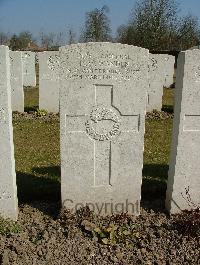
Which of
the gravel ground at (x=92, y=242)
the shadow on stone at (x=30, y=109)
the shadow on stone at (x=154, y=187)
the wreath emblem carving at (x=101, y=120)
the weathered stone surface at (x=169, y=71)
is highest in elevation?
the weathered stone surface at (x=169, y=71)

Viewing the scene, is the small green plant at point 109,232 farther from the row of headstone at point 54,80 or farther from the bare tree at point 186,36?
the bare tree at point 186,36

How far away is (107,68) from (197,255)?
226cm

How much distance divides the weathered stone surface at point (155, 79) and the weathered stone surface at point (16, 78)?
378cm

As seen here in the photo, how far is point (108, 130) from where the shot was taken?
4223 millimetres

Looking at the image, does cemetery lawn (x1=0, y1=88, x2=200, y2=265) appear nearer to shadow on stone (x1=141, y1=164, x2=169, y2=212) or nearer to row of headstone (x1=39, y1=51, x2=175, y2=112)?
shadow on stone (x1=141, y1=164, x2=169, y2=212)

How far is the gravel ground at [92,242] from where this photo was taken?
12.3 ft

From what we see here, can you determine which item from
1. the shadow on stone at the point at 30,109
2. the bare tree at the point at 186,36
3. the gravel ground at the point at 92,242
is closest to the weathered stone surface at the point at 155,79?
the shadow on stone at the point at 30,109

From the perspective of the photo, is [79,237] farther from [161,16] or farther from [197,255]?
[161,16]

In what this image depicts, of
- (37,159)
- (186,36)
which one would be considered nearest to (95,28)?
(186,36)

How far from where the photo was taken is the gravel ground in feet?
12.3

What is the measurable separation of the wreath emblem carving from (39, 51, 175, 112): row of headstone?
20.9ft

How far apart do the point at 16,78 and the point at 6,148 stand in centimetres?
655

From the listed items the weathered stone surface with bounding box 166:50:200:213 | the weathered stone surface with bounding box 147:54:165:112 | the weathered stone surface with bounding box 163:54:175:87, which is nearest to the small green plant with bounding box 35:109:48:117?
the weathered stone surface with bounding box 147:54:165:112

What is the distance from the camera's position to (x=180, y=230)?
4.14 m
